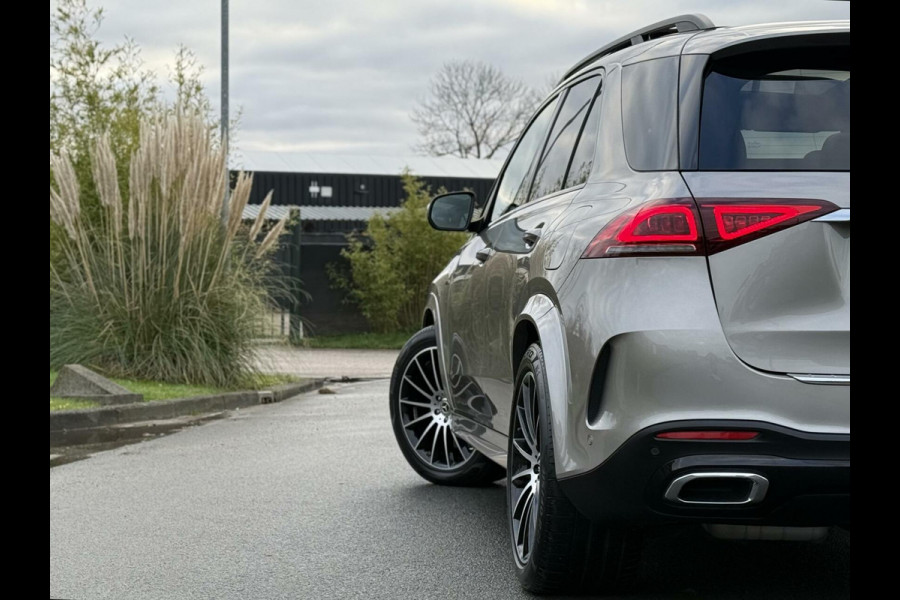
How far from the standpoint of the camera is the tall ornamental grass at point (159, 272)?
12.1 m

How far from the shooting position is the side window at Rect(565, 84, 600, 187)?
4.00 m

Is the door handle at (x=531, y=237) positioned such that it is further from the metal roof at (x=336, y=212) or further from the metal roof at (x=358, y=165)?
the metal roof at (x=358, y=165)

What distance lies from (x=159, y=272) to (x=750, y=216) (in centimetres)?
963

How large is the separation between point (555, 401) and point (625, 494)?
16.8 inches

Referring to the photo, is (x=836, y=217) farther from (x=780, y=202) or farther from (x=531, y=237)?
(x=531, y=237)

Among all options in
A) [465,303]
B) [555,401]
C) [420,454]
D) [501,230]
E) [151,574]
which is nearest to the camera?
[555,401]

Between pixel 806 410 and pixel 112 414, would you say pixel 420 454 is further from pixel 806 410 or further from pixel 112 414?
pixel 112 414

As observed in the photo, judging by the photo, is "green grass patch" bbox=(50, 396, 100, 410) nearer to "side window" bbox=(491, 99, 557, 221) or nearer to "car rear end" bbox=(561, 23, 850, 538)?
"side window" bbox=(491, 99, 557, 221)

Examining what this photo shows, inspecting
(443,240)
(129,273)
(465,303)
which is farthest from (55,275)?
(443,240)

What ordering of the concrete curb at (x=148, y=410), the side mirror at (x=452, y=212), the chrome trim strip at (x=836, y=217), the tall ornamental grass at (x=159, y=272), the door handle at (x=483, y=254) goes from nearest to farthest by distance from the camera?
the chrome trim strip at (x=836, y=217)
the door handle at (x=483, y=254)
the side mirror at (x=452, y=212)
the concrete curb at (x=148, y=410)
the tall ornamental grass at (x=159, y=272)

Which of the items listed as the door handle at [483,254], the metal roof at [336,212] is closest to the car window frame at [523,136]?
the door handle at [483,254]

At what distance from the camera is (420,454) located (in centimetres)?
648

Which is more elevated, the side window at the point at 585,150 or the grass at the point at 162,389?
the side window at the point at 585,150
